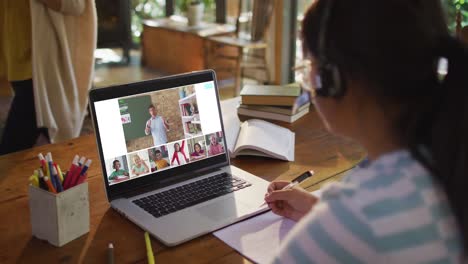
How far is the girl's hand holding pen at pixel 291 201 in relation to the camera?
1199 mm

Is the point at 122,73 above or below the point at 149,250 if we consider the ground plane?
below

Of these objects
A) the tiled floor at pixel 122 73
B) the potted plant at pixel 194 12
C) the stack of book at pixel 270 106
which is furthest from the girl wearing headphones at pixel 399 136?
the potted plant at pixel 194 12

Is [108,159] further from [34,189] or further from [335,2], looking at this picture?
[335,2]

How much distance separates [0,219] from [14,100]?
1.47 meters

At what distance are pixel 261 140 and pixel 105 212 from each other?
535mm

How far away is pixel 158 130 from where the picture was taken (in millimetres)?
1348

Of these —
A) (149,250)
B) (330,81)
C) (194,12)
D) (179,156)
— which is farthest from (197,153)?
(194,12)

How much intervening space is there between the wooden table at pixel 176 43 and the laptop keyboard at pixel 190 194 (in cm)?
376

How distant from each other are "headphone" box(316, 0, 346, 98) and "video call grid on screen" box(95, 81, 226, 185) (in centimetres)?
63

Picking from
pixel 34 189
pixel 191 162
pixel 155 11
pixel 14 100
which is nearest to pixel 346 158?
pixel 191 162

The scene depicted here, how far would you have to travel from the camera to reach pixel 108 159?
127 centimetres

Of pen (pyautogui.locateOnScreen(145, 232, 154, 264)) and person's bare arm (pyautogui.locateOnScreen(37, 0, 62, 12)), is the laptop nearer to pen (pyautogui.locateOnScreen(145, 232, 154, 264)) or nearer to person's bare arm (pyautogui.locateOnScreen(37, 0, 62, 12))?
pen (pyautogui.locateOnScreen(145, 232, 154, 264))

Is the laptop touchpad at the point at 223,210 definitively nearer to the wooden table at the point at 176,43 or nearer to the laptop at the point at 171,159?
the laptop at the point at 171,159

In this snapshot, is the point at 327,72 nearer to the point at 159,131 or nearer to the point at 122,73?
the point at 159,131
